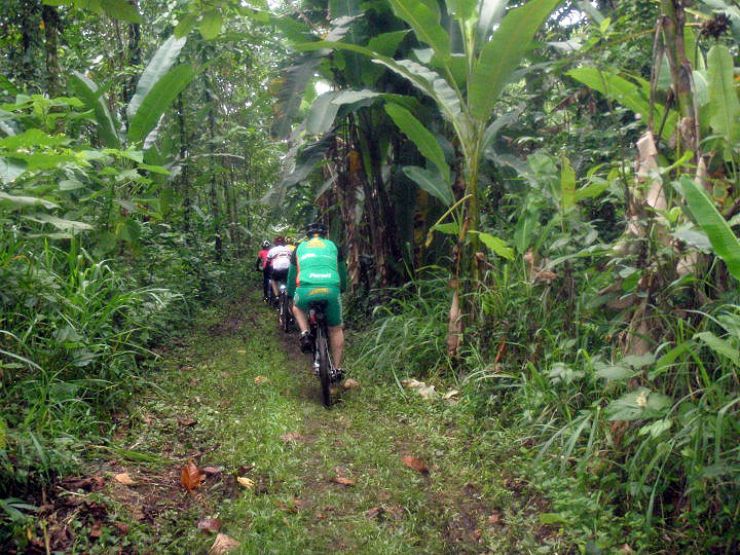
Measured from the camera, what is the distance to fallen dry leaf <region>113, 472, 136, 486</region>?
3469 millimetres

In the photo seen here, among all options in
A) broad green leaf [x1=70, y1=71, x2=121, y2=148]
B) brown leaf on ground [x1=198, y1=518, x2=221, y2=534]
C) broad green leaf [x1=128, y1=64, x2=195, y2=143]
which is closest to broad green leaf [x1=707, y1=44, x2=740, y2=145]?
brown leaf on ground [x1=198, y1=518, x2=221, y2=534]

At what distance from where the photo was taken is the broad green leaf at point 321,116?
248 inches

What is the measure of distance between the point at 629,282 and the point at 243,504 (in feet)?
7.95

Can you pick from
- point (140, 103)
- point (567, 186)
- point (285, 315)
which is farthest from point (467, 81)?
point (285, 315)

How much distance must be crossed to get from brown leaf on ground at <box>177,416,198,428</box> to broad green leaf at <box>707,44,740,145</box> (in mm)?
3749

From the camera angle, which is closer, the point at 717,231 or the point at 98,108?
the point at 717,231

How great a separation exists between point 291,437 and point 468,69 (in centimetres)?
335

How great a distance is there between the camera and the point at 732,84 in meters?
3.52

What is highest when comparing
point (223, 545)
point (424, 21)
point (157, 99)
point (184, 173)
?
point (424, 21)

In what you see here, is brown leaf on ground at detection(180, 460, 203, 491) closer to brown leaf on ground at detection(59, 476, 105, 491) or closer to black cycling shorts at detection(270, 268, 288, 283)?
brown leaf on ground at detection(59, 476, 105, 491)

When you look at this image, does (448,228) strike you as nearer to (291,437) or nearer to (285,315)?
(291,437)

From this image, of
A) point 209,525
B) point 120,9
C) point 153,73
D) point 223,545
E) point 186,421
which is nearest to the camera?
point 120,9

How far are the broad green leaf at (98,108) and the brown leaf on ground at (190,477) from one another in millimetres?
4042

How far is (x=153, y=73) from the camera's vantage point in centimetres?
707
